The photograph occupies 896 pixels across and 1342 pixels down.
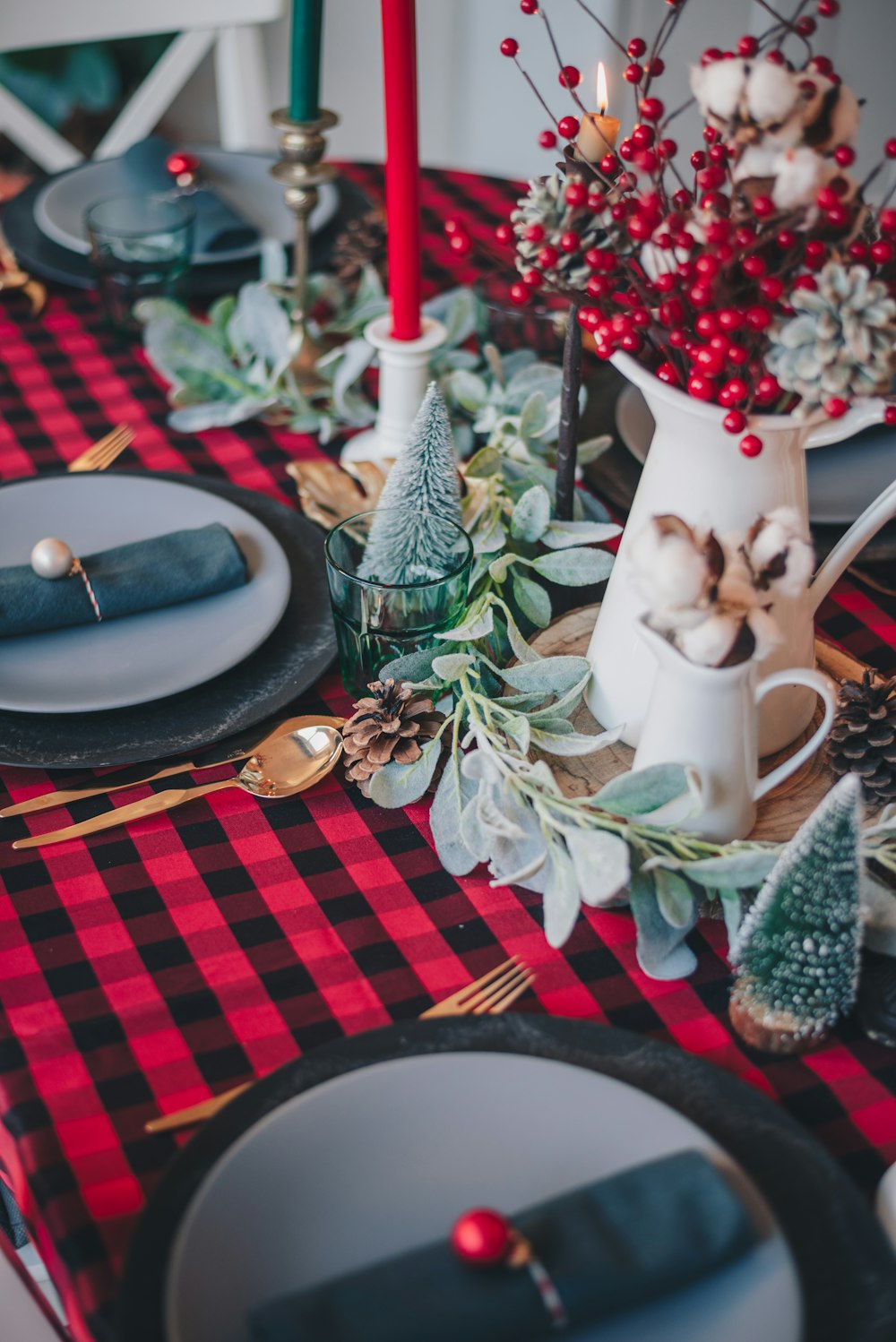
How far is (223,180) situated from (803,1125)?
44.6 inches

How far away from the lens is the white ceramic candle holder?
3.11ft

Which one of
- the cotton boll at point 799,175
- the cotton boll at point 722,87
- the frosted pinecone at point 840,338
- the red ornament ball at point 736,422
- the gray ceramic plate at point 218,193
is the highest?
the cotton boll at point 722,87

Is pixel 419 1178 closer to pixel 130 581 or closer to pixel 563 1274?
pixel 563 1274

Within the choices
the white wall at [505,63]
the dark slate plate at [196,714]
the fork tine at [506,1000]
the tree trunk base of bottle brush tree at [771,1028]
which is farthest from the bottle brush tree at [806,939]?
the white wall at [505,63]

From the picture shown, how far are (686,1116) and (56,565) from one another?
52 cm

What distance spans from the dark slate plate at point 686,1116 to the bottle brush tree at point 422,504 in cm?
30

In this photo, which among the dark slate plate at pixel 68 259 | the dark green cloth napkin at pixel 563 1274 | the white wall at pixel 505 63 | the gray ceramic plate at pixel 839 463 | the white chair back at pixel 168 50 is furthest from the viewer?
the white wall at pixel 505 63

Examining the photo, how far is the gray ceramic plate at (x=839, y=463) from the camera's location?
3.03ft

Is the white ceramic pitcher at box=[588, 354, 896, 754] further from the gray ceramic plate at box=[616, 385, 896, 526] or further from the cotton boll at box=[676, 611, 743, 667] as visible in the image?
the gray ceramic plate at box=[616, 385, 896, 526]

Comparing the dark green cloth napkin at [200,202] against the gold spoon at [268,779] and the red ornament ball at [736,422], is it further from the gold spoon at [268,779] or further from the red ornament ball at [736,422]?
the red ornament ball at [736,422]

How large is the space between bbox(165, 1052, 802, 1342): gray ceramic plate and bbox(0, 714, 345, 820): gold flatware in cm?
25

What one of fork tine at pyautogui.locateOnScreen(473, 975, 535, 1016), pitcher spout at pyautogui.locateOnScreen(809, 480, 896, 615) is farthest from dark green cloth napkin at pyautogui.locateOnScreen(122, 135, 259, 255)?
fork tine at pyautogui.locateOnScreen(473, 975, 535, 1016)

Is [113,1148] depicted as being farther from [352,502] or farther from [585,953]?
[352,502]

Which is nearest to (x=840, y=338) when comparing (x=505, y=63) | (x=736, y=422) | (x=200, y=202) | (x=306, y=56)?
(x=736, y=422)
